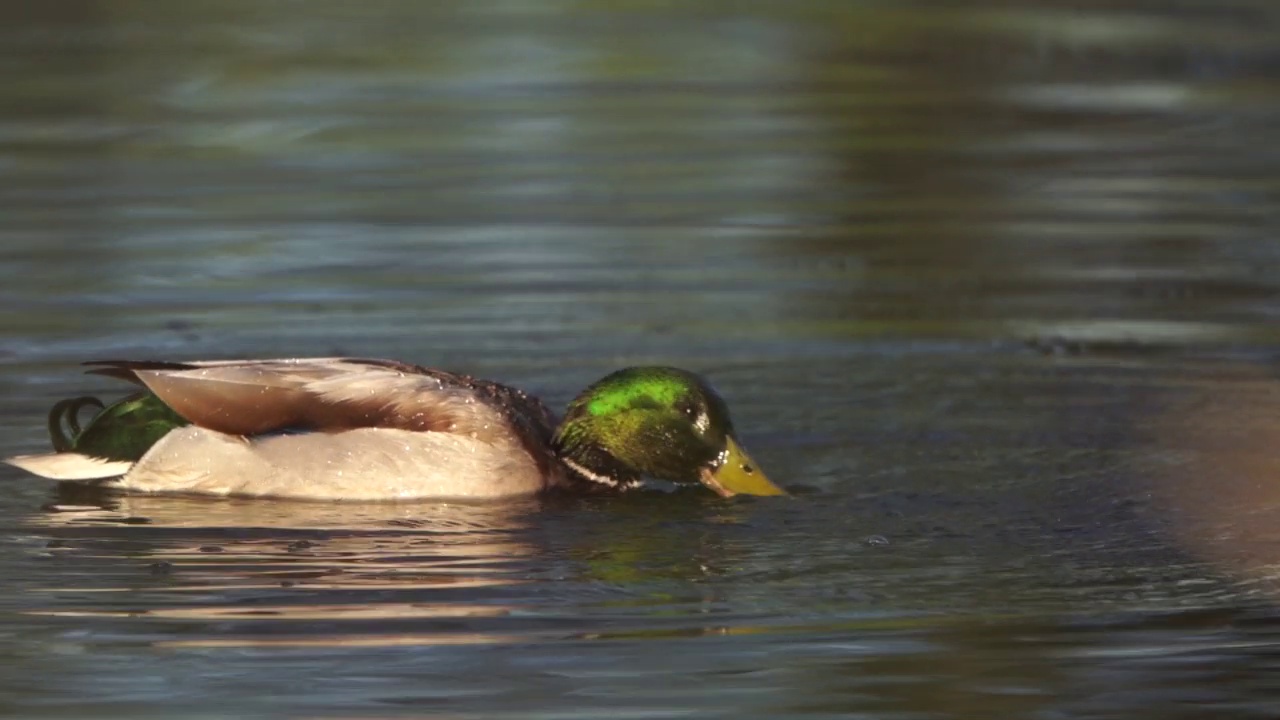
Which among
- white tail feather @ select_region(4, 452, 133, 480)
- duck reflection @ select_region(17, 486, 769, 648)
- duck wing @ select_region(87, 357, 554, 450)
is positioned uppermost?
duck wing @ select_region(87, 357, 554, 450)

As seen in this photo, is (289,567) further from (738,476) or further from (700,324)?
(700,324)

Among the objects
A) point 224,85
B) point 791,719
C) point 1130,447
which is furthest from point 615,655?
point 224,85

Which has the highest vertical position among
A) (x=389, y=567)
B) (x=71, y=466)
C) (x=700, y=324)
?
(x=700, y=324)

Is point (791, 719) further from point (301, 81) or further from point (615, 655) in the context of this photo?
point (301, 81)

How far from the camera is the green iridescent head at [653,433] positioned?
9156 mm

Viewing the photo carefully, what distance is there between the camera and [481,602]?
24.9 feet

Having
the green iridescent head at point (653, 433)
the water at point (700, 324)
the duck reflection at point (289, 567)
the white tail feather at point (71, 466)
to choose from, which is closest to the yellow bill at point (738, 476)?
the green iridescent head at point (653, 433)

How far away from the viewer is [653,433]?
927 cm

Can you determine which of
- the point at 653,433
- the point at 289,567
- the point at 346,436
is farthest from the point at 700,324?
the point at 289,567

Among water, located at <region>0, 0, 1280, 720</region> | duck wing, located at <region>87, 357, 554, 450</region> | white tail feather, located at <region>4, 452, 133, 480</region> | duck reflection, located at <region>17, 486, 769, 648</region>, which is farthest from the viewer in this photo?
white tail feather, located at <region>4, 452, 133, 480</region>

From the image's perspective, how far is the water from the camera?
7.12m

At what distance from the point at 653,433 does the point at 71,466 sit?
6.75ft

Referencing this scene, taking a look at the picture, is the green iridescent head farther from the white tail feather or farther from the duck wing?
the white tail feather

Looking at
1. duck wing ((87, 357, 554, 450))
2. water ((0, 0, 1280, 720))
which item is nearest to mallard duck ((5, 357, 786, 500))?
duck wing ((87, 357, 554, 450))
